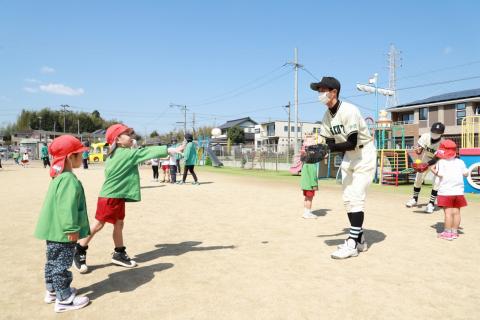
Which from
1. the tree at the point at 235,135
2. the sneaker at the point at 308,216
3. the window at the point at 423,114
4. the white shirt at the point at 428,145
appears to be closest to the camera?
the sneaker at the point at 308,216

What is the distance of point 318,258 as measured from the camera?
4.26 meters

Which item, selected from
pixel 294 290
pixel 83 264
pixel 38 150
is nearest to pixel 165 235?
pixel 83 264

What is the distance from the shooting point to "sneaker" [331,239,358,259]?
166 inches

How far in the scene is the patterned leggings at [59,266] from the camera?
2.94 m

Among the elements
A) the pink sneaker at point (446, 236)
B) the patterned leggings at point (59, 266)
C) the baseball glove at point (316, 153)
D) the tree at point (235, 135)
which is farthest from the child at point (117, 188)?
the tree at point (235, 135)

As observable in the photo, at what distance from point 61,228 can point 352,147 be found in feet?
11.0

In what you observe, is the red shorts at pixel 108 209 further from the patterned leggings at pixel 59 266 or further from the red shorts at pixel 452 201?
the red shorts at pixel 452 201

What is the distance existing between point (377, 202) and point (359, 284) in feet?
20.0

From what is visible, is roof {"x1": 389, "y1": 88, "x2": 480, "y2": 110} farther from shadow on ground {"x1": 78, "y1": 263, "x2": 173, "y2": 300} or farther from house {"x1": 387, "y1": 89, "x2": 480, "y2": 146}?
shadow on ground {"x1": 78, "y1": 263, "x2": 173, "y2": 300}

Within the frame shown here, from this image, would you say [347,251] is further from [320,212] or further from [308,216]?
[320,212]

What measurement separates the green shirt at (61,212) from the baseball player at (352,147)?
10.1 ft

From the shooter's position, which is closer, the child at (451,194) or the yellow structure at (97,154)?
the child at (451,194)

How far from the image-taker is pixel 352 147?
14.6 feet

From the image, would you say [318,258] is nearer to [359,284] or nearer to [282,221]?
[359,284]
